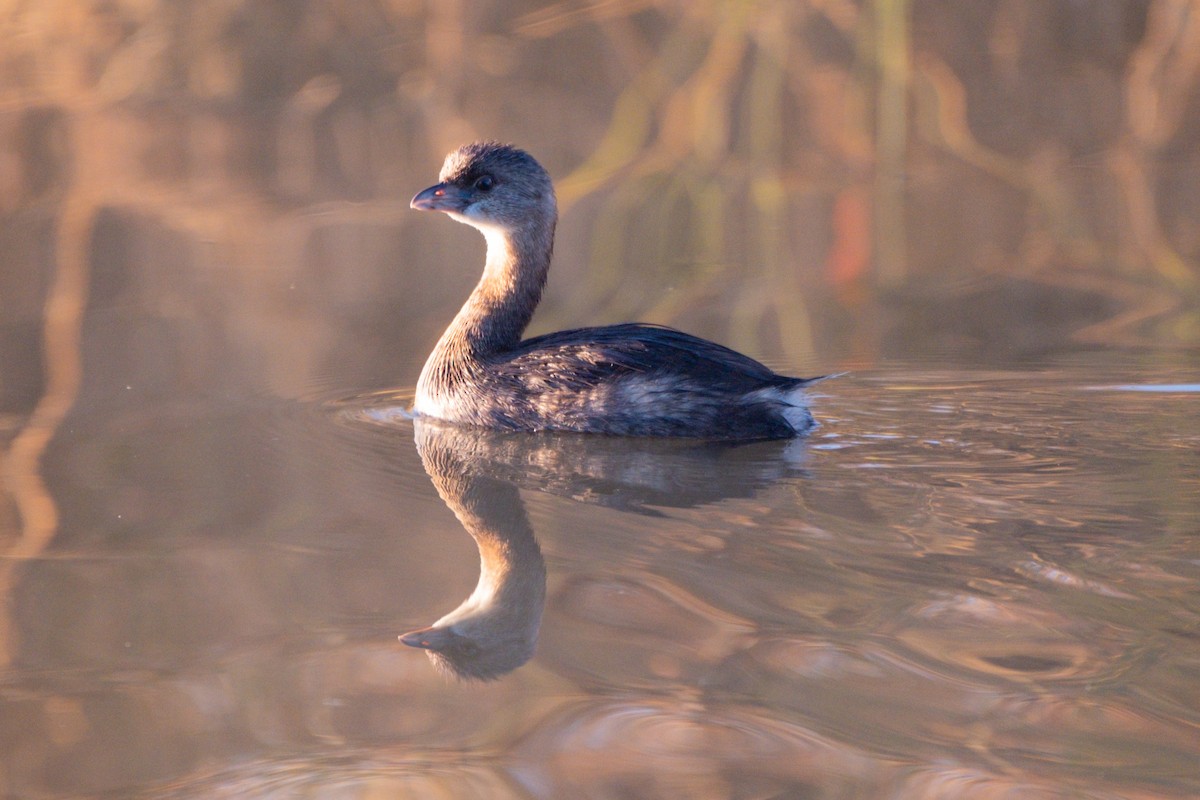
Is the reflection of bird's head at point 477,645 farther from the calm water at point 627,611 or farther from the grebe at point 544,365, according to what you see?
the grebe at point 544,365

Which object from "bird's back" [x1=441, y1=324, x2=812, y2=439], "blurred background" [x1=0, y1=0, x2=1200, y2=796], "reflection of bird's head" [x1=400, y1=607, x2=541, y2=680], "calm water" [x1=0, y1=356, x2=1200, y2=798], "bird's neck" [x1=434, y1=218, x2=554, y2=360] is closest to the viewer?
"calm water" [x1=0, y1=356, x2=1200, y2=798]

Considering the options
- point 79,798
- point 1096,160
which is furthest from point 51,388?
point 1096,160

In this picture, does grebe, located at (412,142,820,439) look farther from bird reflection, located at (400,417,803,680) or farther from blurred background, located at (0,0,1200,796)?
blurred background, located at (0,0,1200,796)

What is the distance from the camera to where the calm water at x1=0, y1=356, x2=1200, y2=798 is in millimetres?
2854

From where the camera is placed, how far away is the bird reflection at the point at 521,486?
11.4ft

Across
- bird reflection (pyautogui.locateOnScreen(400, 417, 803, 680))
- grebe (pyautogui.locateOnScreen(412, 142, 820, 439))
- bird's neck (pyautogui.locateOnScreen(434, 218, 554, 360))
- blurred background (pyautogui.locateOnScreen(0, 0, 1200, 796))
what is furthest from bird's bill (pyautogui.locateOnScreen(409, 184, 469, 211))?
bird reflection (pyautogui.locateOnScreen(400, 417, 803, 680))

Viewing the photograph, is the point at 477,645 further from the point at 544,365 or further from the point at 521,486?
the point at 544,365

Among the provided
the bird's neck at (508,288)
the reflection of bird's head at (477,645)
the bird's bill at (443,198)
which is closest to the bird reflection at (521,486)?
the reflection of bird's head at (477,645)

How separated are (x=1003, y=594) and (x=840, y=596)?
37cm

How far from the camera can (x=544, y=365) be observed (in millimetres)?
5363

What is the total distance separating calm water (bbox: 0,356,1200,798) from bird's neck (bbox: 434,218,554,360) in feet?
2.13

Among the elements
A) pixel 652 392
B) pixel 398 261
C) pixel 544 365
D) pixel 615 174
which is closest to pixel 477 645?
pixel 652 392

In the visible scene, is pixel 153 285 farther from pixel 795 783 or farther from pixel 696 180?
pixel 795 783

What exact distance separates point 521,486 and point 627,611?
1.15 m
